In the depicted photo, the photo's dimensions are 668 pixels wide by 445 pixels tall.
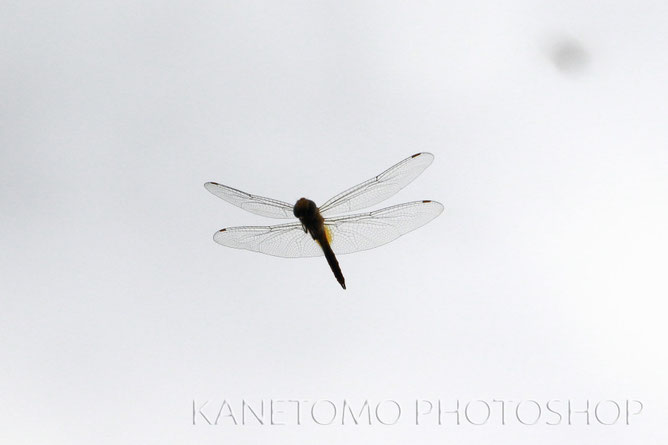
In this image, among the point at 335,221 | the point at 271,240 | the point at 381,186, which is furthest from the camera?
the point at 271,240

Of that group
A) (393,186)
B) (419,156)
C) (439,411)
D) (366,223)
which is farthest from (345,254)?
(439,411)

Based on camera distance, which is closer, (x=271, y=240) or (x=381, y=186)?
(x=381, y=186)

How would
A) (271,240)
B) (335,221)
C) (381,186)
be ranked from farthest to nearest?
1. (271,240)
2. (335,221)
3. (381,186)

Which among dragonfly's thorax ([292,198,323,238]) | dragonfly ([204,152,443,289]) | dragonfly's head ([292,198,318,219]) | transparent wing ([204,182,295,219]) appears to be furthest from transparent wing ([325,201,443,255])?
transparent wing ([204,182,295,219])

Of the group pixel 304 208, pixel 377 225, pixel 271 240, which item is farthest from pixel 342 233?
pixel 271 240

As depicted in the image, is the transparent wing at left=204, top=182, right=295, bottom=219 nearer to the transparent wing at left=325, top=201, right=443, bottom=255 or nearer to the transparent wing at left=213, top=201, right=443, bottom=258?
the transparent wing at left=213, top=201, right=443, bottom=258

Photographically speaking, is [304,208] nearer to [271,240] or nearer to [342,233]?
[342,233]

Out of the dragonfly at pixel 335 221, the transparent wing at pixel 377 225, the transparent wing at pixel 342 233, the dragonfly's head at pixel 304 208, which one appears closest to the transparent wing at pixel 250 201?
the dragonfly at pixel 335 221
